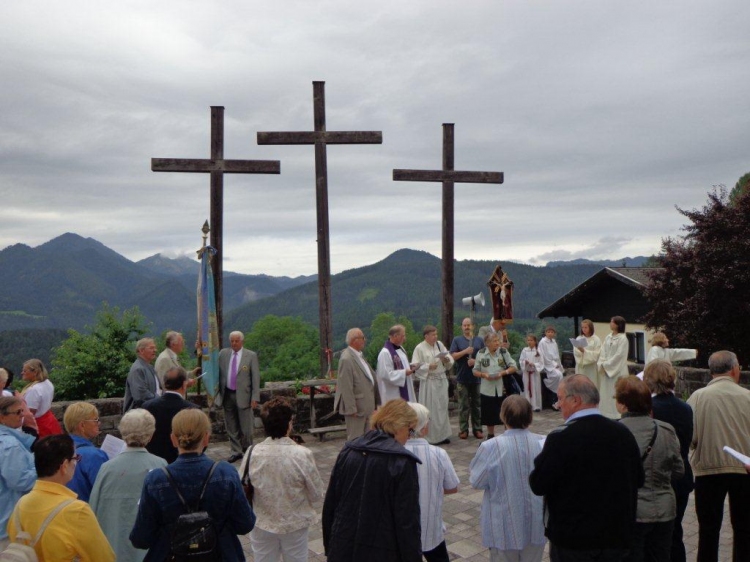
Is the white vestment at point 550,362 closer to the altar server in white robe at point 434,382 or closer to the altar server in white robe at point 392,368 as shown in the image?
the altar server in white robe at point 434,382

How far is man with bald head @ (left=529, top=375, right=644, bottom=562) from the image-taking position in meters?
3.15

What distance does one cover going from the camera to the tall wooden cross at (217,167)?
1013 cm

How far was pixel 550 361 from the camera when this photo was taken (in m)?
12.6

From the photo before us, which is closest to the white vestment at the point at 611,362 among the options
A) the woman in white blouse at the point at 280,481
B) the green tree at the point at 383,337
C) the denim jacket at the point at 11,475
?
the woman in white blouse at the point at 280,481

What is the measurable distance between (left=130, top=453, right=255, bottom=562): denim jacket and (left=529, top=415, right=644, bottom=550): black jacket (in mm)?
1600

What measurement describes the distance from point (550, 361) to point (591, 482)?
981 cm

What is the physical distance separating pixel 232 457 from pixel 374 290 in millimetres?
171338

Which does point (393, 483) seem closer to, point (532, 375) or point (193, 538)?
point (193, 538)

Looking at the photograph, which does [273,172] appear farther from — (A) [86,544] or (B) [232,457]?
(A) [86,544]

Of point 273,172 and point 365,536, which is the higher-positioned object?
point 273,172

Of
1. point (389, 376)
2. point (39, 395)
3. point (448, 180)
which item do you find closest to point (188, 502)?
point (39, 395)

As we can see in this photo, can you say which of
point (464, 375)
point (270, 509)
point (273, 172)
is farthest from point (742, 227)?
point (270, 509)

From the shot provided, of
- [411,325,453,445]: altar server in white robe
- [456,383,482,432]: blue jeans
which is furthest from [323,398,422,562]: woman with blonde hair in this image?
[456,383,482,432]: blue jeans

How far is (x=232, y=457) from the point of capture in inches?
336
